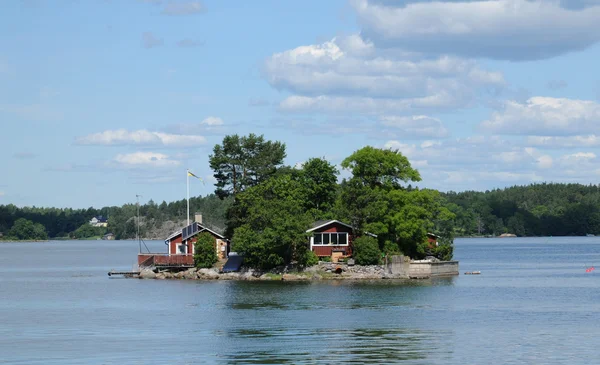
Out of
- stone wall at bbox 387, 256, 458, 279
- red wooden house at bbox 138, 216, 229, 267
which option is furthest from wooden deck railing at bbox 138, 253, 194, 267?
stone wall at bbox 387, 256, 458, 279

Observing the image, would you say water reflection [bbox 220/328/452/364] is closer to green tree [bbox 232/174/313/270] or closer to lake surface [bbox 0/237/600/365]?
lake surface [bbox 0/237/600/365]

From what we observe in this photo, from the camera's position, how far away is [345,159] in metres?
97.4

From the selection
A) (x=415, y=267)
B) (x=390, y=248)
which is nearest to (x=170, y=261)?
(x=390, y=248)

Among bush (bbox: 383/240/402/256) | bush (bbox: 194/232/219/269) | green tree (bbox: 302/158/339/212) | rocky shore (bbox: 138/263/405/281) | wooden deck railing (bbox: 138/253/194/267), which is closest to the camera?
rocky shore (bbox: 138/263/405/281)

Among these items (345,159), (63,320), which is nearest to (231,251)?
(345,159)

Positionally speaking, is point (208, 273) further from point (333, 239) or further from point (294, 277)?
point (333, 239)

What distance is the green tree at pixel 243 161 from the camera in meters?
110

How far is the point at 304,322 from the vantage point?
5625cm

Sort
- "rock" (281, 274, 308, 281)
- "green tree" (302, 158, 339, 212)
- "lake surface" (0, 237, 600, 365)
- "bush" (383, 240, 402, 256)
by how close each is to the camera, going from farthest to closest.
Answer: "green tree" (302, 158, 339, 212), "bush" (383, 240, 402, 256), "rock" (281, 274, 308, 281), "lake surface" (0, 237, 600, 365)

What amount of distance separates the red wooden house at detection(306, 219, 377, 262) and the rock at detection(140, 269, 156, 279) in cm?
1808

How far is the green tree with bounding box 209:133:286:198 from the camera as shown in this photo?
362 feet

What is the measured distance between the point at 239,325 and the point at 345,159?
43.5m

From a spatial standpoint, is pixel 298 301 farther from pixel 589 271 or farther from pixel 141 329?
pixel 589 271

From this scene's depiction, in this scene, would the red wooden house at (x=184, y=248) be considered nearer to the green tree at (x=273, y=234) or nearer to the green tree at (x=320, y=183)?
the green tree at (x=273, y=234)
